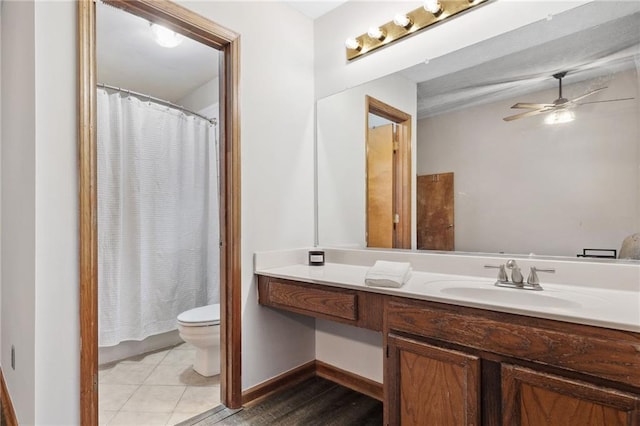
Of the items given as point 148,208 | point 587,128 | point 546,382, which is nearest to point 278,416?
point 546,382

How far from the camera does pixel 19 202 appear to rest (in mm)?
1547

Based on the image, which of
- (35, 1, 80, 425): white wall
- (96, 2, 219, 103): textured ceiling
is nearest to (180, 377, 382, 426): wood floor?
(35, 1, 80, 425): white wall

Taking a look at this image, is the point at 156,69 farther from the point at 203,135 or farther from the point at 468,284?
the point at 468,284

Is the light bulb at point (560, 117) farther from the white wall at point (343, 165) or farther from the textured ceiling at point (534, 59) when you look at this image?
the white wall at point (343, 165)

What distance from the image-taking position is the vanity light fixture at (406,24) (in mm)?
1695

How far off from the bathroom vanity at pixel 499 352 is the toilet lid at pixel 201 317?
993 mm

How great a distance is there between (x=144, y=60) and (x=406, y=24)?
2126 millimetres

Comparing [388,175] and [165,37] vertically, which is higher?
[165,37]

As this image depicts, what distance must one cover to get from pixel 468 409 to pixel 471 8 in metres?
1.76

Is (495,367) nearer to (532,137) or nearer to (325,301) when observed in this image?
(325,301)

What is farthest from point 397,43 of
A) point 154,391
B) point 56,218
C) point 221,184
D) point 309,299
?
point 154,391

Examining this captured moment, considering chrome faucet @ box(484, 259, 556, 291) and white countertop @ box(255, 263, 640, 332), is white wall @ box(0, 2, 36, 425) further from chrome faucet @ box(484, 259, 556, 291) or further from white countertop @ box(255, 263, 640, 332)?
chrome faucet @ box(484, 259, 556, 291)

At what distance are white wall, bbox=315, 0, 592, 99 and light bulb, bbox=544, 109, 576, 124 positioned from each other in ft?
1.16

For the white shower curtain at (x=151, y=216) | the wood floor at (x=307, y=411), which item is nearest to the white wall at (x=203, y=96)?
the white shower curtain at (x=151, y=216)
